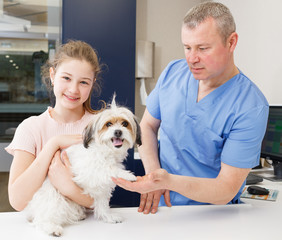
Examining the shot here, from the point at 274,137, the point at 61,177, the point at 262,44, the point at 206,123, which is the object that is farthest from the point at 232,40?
the point at 262,44

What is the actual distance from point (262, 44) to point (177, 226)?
1.82 m

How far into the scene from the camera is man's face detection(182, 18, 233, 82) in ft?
4.00

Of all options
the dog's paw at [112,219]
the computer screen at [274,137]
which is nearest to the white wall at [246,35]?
the computer screen at [274,137]

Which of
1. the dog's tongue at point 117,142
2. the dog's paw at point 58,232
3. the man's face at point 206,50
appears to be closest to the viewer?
the dog's paw at point 58,232

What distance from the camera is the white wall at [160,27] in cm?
368

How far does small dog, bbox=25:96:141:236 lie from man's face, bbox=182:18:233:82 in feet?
1.18

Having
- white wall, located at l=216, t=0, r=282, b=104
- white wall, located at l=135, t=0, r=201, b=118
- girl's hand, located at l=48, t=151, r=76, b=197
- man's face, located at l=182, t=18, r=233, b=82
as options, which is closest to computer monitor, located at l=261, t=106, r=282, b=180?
white wall, located at l=216, t=0, r=282, b=104

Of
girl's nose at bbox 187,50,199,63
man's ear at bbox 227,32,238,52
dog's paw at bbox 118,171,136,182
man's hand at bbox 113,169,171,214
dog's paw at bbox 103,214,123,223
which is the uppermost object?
man's ear at bbox 227,32,238,52

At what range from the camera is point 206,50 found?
1240 millimetres

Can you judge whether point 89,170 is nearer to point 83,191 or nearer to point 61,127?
point 83,191

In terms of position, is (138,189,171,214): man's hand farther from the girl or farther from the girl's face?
the girl's face

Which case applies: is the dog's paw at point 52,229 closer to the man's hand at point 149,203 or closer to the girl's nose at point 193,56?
the man's hand at point 149,203

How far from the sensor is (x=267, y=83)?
2.41m

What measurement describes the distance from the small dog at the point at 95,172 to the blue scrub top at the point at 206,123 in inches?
15.8
